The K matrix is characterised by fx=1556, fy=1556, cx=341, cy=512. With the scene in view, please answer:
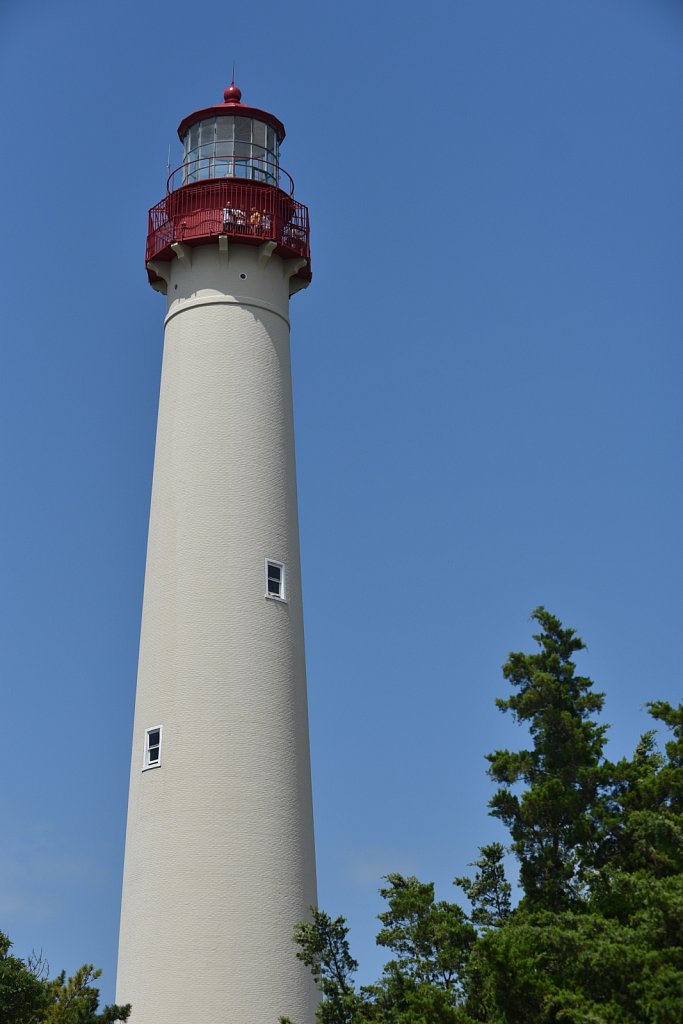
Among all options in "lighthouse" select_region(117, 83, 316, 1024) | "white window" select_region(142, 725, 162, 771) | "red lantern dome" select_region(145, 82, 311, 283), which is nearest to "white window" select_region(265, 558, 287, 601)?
"lighthouse" select_region(117, 83, 316, 1024)

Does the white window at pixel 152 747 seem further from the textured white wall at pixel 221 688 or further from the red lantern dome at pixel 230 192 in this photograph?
the red lantern dome at pixel 230 192

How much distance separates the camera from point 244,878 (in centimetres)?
2830

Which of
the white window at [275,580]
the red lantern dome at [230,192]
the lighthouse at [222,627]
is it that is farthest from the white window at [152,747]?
the red lantern dome at [230,192]

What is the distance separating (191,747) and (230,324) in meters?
9.08

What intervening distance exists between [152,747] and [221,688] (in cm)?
179

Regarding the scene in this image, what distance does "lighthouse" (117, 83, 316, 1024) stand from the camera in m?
28.0

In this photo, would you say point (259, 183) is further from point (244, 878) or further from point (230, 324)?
point (244, 878)

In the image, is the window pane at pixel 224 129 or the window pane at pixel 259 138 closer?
the window pane at pixel 224 129

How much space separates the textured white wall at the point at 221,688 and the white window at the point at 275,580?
0.19m

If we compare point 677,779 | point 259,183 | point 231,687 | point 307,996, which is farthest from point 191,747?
point 259,183

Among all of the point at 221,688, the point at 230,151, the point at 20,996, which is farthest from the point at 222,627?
the point at 230,151

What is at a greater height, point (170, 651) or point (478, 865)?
point (170, 651)

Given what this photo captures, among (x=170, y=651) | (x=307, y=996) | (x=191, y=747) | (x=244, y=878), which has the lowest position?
(x=307, y=996)

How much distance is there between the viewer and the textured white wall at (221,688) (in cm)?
2794
